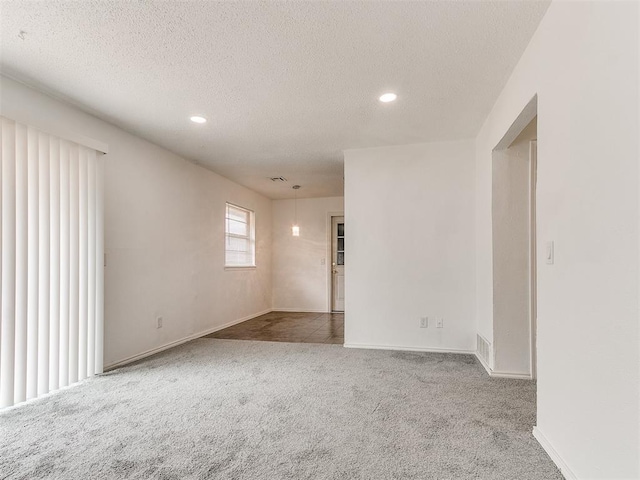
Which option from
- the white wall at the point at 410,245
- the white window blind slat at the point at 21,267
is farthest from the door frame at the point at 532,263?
the white window blind slat at the point at 21,267

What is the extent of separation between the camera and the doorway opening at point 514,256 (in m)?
3.22

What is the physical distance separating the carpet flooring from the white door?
3.84m

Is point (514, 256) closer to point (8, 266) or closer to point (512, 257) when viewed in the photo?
point (512, 257)

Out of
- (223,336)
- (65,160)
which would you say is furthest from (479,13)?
(223,336)

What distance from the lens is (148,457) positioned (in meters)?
1.93

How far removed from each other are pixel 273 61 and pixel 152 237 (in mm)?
2558

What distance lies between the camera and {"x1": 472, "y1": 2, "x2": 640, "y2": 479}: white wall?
4.14ft

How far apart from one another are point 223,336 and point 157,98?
10.5ft

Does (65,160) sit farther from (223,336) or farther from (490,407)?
(490,407)

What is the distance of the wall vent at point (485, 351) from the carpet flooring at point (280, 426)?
128 millimetres

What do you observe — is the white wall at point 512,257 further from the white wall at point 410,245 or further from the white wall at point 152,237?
the white wall at point 152,237

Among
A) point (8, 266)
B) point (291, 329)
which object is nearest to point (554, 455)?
point (8, 266)

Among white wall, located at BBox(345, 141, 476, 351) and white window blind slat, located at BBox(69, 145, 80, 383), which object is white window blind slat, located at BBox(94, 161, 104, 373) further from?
white wall, located at BBox(345, 141, 476, 351)

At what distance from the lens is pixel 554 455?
6.10 feet
